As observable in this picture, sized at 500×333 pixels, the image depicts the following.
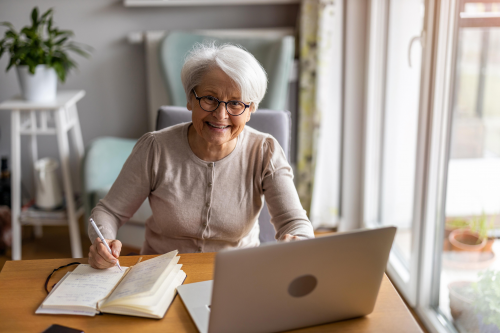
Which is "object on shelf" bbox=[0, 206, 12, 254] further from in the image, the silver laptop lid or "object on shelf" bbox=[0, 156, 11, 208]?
the silver laptop lid

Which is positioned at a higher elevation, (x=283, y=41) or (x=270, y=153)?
(x=283, y=41)

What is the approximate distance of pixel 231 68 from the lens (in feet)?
4.07

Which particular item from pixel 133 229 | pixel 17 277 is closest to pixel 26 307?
pixel 17 277

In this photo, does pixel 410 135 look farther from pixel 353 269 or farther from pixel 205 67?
pixel 353 269

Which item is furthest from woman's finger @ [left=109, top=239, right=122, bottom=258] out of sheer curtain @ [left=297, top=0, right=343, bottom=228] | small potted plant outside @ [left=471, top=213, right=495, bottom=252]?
sheer curtain @ [left=297, top=0, right=343, bottom=228]

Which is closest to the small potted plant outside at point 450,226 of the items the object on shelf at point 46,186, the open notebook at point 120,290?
the open notebook at point 120,290

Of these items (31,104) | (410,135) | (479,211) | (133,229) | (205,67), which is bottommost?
(133,229)

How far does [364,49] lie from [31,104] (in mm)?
1673

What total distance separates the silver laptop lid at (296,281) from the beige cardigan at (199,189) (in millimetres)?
429

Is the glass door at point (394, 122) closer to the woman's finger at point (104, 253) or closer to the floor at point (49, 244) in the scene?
the floor at point (49, 244)

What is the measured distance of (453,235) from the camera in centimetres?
190

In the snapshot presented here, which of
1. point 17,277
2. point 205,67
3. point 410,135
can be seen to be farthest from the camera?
point 410,135

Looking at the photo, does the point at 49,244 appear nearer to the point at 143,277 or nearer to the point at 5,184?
the point at 5,184

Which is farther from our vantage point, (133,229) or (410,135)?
(410,135)
